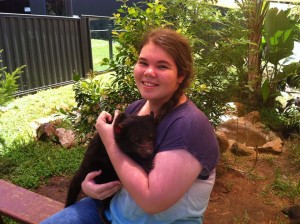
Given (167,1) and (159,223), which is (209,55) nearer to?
(167,1)

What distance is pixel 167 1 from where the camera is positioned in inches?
139

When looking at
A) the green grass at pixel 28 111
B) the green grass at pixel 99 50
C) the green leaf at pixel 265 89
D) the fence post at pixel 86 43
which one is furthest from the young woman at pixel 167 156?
the green grass at pixel 99 50

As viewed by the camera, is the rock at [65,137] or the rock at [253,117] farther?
the rock at [253,117]

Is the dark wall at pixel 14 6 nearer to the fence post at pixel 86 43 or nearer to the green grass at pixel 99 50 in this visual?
the green grass at pixel 99 50

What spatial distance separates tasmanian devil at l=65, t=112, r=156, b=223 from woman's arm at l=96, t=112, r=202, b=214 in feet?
0.30

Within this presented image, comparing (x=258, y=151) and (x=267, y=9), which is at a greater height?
(x=267, y=9)

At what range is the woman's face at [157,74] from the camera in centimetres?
155

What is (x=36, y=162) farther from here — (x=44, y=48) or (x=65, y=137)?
(x=44, y=48)

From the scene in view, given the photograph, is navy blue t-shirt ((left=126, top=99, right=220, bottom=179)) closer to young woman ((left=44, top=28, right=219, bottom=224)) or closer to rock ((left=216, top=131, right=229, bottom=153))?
young woman ((left=44, top=28, right=219, bottom=224))

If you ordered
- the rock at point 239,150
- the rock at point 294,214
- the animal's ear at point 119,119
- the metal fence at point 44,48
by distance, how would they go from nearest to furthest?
1. the animal's ear at point 119,119
2. the rock at point 294,214
3. the rock at point 239,150
4. the metal fence at point 44,48

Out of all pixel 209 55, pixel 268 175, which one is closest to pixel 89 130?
pixel 209 55

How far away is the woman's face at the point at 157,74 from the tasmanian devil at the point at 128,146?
A: 124 mm

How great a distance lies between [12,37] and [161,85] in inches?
255

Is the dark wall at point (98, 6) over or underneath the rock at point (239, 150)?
over
